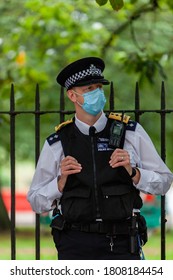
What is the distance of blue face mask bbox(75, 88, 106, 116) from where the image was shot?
4.93 metres

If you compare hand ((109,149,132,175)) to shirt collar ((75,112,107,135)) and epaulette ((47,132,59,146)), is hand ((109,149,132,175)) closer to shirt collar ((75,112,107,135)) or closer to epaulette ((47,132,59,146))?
shirt collar ((75,112,107,135))

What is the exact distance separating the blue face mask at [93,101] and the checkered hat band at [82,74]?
0.10 metres

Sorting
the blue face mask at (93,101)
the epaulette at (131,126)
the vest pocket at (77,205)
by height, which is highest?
the blue face mask at (93,101)

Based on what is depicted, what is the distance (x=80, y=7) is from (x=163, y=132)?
6.72 meters

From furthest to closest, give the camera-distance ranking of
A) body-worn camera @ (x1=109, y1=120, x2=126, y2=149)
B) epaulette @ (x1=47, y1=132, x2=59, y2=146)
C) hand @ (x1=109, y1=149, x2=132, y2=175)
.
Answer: epaulette @ (x1=47, y1=132, x2=59, y2=146) < body-worn camera @ (x1=109, y1=120, x2=126, y2=149) < hand @ (x1=109, y1=149, x2=132, y2=175)

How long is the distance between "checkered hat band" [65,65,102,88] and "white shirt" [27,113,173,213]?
0.23m

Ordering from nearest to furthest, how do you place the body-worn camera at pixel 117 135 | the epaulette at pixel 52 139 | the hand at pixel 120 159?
the hand at pixel 120 159, the body-worn camera at pixel 117 135, the epaulette at pixel 52 139

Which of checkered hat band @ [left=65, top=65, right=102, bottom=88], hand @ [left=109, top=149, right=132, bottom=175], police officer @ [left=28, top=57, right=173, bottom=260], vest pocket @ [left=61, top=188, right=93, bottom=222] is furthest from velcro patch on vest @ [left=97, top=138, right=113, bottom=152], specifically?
checkered hat band @ [left=65, top=65, right=102, bottom=88]

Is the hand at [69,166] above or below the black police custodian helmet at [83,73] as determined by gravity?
below

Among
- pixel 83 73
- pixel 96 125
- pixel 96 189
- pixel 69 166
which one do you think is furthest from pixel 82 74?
pixel 96 189

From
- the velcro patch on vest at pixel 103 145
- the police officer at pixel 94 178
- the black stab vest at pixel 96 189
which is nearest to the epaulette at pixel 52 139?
the police officer at pixel 94 178

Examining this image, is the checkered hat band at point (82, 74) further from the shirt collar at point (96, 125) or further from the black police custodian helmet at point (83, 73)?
the shirt collar at point (96, 125)

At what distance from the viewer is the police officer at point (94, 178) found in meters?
4.86
